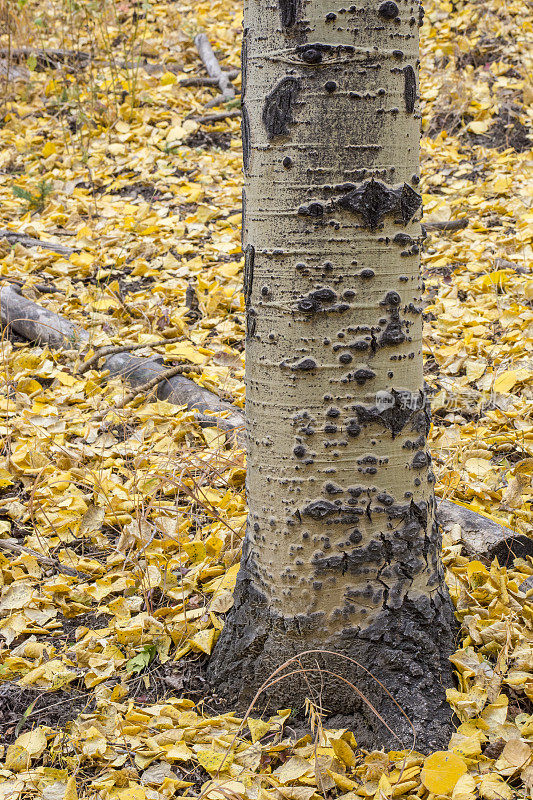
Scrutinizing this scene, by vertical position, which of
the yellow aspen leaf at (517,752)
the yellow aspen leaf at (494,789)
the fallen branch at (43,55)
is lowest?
the yellow aspen leaf at (494,789)

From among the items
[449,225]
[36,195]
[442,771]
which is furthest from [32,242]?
[442,771]

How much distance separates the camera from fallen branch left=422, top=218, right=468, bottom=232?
3809 mm

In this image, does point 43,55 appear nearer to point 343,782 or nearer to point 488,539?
point 488,539

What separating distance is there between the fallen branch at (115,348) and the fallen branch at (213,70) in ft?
10.2

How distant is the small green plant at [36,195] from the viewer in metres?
4.37

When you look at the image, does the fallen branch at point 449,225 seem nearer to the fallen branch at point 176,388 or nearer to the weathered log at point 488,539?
the fallen branch at point 176,388

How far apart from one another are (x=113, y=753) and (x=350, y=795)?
49 cm

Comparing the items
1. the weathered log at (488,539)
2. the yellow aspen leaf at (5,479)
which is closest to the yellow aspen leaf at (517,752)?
the weathered log at (488,539)

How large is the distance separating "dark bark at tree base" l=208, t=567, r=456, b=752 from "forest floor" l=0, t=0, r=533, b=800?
44mm

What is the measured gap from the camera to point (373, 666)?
4.66ft

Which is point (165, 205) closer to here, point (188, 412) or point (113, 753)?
point (188, 412)

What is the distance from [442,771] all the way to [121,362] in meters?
2.12

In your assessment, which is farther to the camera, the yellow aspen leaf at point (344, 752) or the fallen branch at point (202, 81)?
the fallen branch at point (202, 81)

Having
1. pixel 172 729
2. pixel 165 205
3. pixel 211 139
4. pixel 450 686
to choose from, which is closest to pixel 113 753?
pixel 172 729
